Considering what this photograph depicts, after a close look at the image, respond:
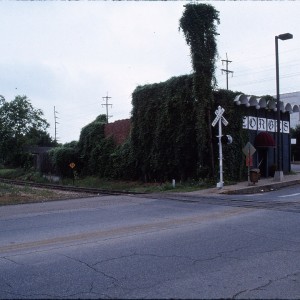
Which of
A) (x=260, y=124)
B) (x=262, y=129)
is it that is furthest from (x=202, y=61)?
(x=262, y=129)

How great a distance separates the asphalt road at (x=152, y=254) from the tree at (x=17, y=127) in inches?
1960

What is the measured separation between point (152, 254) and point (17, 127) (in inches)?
2321

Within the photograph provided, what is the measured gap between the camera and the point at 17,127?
62.3 meters

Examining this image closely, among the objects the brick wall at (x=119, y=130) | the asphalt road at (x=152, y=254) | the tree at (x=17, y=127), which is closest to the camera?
the asphalt road at (x=152, y=254)

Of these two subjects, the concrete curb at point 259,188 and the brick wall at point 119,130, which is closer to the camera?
the concrete curb at point 259,188

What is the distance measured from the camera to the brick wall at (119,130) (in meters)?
33.2

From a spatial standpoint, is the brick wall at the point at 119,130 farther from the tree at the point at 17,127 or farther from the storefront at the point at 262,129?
the tree at the point at 17,127

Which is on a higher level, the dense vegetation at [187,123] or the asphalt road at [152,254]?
the dense vegetation at [187,123]

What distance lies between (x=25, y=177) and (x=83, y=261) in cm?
4569

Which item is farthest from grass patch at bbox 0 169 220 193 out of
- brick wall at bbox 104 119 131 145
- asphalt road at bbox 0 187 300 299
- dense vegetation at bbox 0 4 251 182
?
asphalt road at bbox 0 187 300 299

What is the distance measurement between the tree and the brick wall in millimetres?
28818

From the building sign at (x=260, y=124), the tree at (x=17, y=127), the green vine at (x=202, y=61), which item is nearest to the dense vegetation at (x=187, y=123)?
the green vine at (x=202, y=61)

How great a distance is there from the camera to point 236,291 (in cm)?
528

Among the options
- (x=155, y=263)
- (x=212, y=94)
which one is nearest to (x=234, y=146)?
(x=212, y=94)
